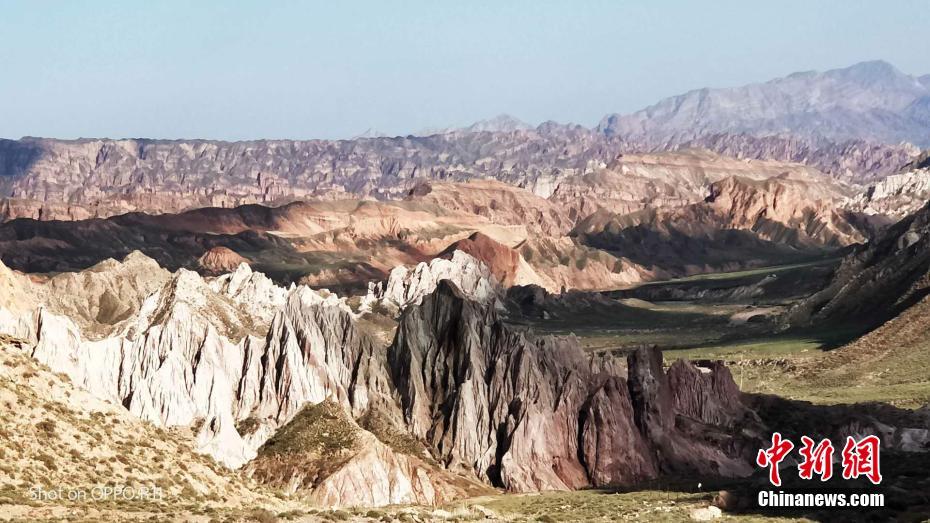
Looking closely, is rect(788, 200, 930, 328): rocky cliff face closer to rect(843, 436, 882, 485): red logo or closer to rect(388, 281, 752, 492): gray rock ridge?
rect(388, 281, 752, 492): gray rock ridge

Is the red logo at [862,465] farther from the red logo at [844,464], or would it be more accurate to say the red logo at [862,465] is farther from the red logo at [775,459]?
the red logo at [775,459]

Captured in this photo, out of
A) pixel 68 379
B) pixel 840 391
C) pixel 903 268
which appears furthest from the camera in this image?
pixel 903 268

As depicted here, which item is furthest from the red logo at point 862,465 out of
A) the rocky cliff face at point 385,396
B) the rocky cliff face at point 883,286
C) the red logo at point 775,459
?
the rocky cliff face at point 883,286

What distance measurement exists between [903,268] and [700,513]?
126 m

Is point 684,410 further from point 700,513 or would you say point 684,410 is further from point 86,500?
point 86,500

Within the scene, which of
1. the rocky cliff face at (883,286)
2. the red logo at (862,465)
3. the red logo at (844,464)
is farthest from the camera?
the rocky cliff face at (883,286)

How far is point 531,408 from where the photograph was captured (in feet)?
274

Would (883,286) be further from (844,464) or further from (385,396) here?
(844,464)

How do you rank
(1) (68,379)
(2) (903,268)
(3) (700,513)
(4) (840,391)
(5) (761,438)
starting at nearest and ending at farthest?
(1) (68,379) → (3) (700,513) → (5) (761,438) → (4) (840,391) → (2) (903,268)

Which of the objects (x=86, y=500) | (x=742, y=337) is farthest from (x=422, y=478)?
(x=742, y=337)

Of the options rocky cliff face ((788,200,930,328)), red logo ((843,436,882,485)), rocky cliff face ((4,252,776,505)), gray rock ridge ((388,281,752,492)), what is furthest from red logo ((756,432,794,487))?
rocky cliff face ((788,200,930,328))

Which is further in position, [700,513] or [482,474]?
[482,474]

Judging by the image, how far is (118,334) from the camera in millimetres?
82125

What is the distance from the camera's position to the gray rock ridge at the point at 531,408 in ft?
270
